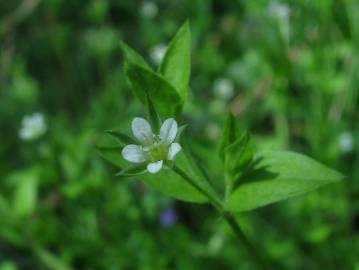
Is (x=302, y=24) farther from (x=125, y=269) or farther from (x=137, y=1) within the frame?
(x=137, y=1)

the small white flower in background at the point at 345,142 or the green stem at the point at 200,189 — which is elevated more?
the green stem at the point at 200,189

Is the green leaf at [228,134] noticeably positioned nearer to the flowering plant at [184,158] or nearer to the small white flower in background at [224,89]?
the flowering plant at [184,158]

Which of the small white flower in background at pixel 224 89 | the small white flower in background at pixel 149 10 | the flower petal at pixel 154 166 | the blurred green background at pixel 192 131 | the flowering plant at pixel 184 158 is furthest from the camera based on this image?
the small white flower in background at pixel 149 10

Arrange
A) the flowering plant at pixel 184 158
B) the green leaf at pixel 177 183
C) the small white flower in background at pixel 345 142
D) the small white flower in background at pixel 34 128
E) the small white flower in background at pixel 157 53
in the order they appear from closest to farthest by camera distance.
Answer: the flowering plant at pixel 184 158
the green leaf at pixel 177 183
the small white flower in background at pixel 345 142
the small white flower in background at pixel 34 128
the small white flower in background at pixel 157 53

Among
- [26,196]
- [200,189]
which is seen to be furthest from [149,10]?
[200,189]

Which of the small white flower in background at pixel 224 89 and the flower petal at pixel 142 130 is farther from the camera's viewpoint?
the small white flower in background at pixel 224 89

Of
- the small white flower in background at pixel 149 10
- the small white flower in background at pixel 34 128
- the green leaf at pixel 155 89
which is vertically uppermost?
the green leaf at pixel 155 89

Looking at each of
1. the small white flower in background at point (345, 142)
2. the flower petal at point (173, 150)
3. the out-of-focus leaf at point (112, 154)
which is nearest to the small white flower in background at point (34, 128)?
the small white flower in background at point (345, 142)

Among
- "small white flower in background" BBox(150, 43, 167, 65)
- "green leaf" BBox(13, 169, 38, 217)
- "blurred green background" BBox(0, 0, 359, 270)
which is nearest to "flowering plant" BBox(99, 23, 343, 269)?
"blurred green background" BBox(0, 0, 359, 270)

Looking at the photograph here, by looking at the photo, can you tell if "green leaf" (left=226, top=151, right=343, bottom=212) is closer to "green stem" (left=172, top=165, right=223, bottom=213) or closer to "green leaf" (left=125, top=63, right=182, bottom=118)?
"green stem" (left=172, top=165, right=223, bottom=213)
